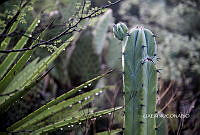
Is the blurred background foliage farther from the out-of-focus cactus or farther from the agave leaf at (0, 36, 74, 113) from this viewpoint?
the agave leaf at (0, 36, 74, 113)

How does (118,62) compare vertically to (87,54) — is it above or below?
below

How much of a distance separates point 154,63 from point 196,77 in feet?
10.3

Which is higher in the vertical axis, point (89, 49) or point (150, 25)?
point (150, 25)

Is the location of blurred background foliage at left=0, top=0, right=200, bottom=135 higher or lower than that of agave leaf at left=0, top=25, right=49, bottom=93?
higher

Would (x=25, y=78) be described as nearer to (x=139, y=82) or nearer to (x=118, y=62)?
(x=139, y=82)

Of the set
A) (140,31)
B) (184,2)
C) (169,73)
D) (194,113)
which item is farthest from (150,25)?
(140,31)

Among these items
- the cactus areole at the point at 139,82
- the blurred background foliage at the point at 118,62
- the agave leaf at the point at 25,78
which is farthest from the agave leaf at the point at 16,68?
the blurred background foliage at the point at 118,62

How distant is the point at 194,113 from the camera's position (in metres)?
2.31

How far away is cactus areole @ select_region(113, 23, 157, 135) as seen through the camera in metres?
1.40

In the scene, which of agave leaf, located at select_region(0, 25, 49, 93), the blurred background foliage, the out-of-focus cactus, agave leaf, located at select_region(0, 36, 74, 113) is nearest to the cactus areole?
agave leaf, located at select_region(0, 36, 74, 113)

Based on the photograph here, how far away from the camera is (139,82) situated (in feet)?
4.63

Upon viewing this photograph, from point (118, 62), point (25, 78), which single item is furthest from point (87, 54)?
point (25, 78)

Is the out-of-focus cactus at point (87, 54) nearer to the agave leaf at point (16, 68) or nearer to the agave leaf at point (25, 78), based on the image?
the agave leaf at point (25, 78)

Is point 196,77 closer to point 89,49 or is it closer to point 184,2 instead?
point 184,2
